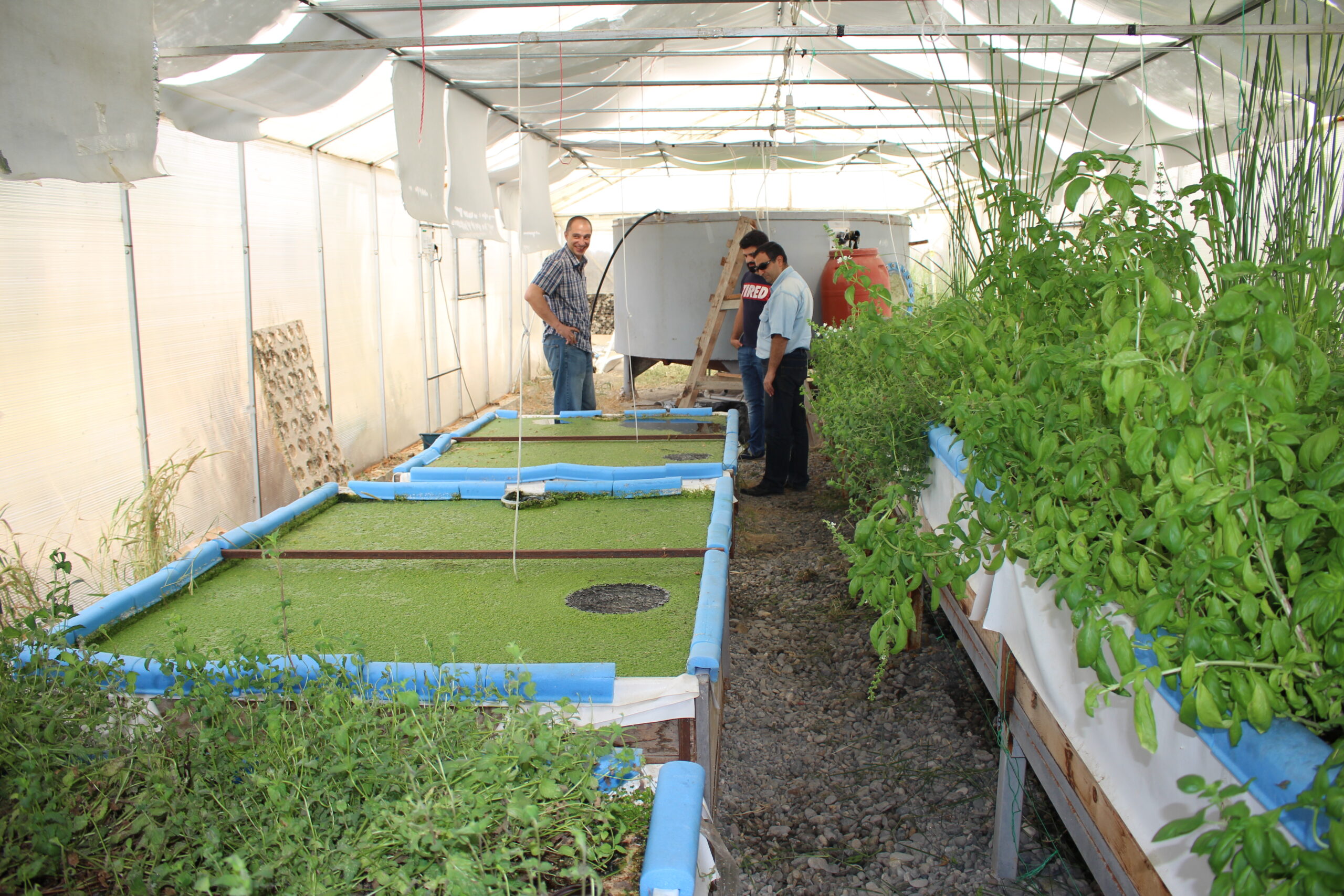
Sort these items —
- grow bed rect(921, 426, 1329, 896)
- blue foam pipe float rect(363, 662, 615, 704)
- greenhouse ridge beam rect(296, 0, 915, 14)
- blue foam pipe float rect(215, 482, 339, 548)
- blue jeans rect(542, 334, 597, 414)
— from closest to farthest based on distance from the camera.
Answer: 1. grow bed rect(921, 426, 1329, 896)
2. blue foam pipe float rect(363, 662, 615, 704)
3. blue foam pipe float rect(215, 482, 339, 548)
4. greenhouse ridge beam rect(296, 0, 915, 14)
5. blue jeans rect(542, 334, 597, 414)

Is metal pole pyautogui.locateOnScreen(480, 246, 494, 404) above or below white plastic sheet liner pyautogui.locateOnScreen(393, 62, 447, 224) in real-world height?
below

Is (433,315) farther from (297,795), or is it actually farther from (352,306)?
(297,795)

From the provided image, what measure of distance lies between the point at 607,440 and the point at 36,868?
3733 millimetres

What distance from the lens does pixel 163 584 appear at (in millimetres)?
2512

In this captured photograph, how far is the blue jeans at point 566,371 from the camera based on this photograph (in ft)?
20.2

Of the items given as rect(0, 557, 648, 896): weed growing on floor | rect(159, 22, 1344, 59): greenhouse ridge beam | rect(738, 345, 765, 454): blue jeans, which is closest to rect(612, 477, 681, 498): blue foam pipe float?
rect(159, 22, 1344, 59): greenhouse ridge beam

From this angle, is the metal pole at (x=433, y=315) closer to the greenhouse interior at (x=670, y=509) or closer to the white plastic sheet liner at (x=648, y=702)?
the greenhouse interior at (x=670, y=509)

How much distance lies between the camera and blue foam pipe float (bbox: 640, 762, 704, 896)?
1.23 m

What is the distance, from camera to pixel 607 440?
4855mm

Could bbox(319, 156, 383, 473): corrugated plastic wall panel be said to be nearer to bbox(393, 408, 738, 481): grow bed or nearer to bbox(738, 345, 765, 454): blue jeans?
bbox(393, 408, 738, 481): grow bed

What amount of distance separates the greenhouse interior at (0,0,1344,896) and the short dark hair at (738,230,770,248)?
0.30 ft

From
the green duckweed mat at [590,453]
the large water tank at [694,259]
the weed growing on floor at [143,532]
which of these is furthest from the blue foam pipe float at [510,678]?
the large water tank at [694,259]

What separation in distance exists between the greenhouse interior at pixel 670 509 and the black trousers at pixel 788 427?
0.04 m

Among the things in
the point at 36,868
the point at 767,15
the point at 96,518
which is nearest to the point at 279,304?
the point at 96,518
